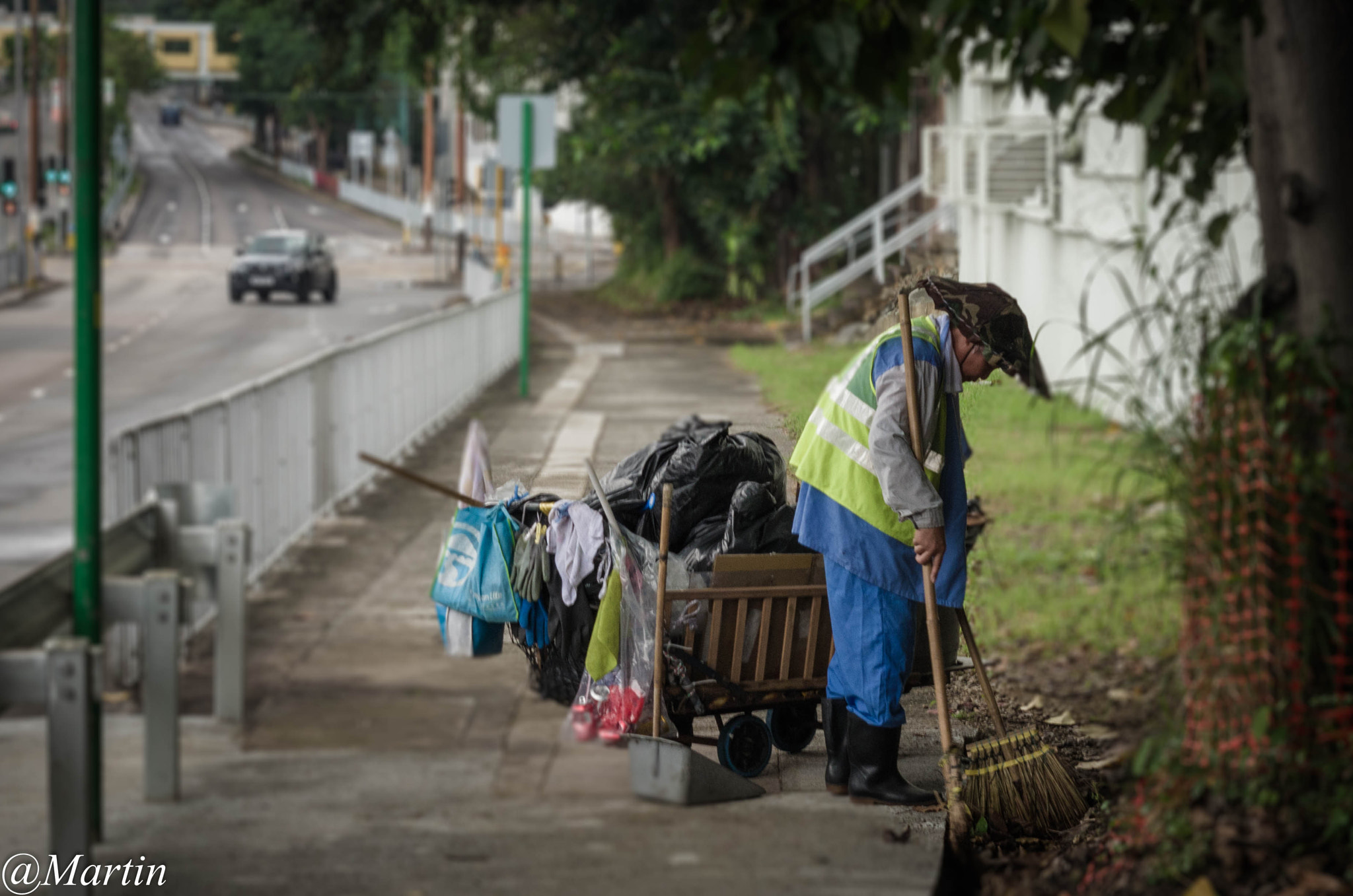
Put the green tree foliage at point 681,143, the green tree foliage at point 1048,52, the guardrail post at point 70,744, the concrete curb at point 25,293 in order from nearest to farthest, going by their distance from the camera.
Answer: the green tree foliage at point 1048,52
the guardrail post at point 70,744
the green tree foliage at point 681,143
the concrete curb at point 25,293

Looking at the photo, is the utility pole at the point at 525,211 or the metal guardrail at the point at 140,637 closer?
the metal guardrail at the point at 140,637

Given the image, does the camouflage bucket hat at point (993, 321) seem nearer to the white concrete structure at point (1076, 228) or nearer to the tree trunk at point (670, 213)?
the white concrete structure at point (1076, 228)

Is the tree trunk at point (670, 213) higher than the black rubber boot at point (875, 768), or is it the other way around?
the tree trunk at point (670, 213)

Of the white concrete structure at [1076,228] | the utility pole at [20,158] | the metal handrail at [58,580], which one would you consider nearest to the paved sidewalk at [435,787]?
the white concrete structure at [1076,228]

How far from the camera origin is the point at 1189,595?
63.4 inches

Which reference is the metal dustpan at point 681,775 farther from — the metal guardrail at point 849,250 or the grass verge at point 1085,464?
the metal guardrail at point 849,250

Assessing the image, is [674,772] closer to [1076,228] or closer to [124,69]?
[1076,228]

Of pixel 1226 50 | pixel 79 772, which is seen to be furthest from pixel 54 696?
pixel 1226 50

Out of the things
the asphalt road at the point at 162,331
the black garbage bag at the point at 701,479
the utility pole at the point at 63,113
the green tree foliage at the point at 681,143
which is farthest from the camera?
the utility pole at the point at 63,113

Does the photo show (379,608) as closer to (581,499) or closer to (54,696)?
(54,696)

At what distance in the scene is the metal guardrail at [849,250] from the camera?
21.8 metres

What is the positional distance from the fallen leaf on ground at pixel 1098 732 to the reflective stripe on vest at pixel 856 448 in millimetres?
347

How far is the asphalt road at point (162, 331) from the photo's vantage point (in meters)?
15.0

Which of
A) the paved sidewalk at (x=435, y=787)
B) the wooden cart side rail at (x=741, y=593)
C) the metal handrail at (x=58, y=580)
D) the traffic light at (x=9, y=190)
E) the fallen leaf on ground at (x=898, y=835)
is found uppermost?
the traffic light at (x=9, y=190)
